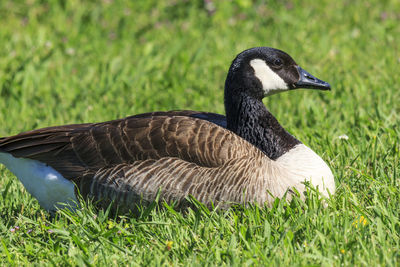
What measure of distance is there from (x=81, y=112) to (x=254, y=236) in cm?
384

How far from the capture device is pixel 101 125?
15.8ft

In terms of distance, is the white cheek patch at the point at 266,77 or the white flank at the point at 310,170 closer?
the white flank at the point at 310,170

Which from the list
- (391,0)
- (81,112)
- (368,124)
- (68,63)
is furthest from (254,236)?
(391,0)

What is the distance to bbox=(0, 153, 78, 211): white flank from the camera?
4.73 m

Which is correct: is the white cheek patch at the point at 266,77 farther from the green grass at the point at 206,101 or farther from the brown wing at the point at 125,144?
the green grass at the point at 206,101

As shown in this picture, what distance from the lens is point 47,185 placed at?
4.75m

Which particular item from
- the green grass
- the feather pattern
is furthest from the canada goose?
the green grass

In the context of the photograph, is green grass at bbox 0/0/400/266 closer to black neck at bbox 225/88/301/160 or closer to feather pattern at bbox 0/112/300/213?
feather pattern at bbox 0/112/300/213

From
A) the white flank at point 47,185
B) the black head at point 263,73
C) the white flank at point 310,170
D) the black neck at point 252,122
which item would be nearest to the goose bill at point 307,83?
the black head at point 263,73

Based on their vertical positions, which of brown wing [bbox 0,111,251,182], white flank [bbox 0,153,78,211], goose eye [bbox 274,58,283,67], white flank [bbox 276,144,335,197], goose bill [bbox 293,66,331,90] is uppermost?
goose eye [bbox 274,58,283,67]

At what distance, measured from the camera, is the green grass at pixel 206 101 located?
369cm

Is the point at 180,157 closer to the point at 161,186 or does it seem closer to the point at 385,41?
the point at 161,186

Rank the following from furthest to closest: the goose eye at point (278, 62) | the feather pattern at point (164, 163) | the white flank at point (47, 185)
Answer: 1. the goose eye at point (278, 62)
2. the white flank at point (47, 185)
3. the feather pattern at point (164, 163)

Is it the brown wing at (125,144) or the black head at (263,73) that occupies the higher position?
the black head at (263,73)
